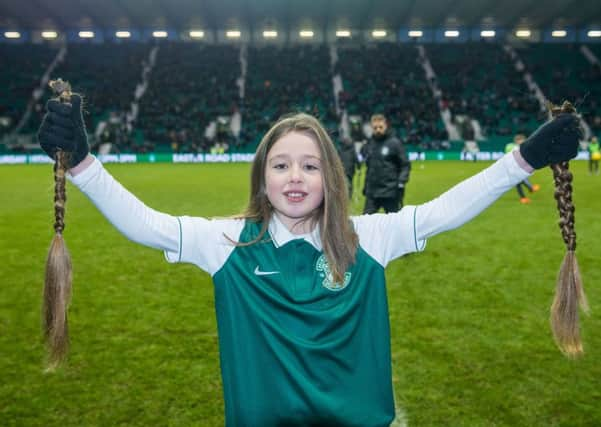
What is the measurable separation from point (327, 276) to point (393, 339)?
3167mm

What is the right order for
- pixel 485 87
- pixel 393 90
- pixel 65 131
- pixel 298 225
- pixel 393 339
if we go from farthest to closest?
1. pixel 485 87
2. pixel 393 90
3. pixel 393 339
4. pixel 298 225
5. pixel 65 131

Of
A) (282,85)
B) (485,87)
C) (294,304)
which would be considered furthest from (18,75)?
(294,304)

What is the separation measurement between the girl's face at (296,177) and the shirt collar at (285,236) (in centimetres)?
8

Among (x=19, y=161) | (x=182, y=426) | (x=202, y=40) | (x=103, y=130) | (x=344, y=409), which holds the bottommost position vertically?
(x=182, y=426)

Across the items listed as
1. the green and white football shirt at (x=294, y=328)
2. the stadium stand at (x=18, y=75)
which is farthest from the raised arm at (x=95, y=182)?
the stadium stand at (x=18, y=75)

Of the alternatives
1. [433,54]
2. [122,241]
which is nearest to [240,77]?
[433,54]

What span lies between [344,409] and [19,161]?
33.9 m

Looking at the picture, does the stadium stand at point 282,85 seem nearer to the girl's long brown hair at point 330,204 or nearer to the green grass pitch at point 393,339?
the green grass pitch at point 393,339

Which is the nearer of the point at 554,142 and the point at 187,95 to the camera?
the point at 554,142

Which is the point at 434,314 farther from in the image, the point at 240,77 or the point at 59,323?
the point at 240,77

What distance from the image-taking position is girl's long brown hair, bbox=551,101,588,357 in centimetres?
208

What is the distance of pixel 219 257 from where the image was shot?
2.17 m

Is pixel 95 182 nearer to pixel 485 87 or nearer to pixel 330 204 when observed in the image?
pixel 330 204

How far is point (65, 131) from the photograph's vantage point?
74.3 inches
